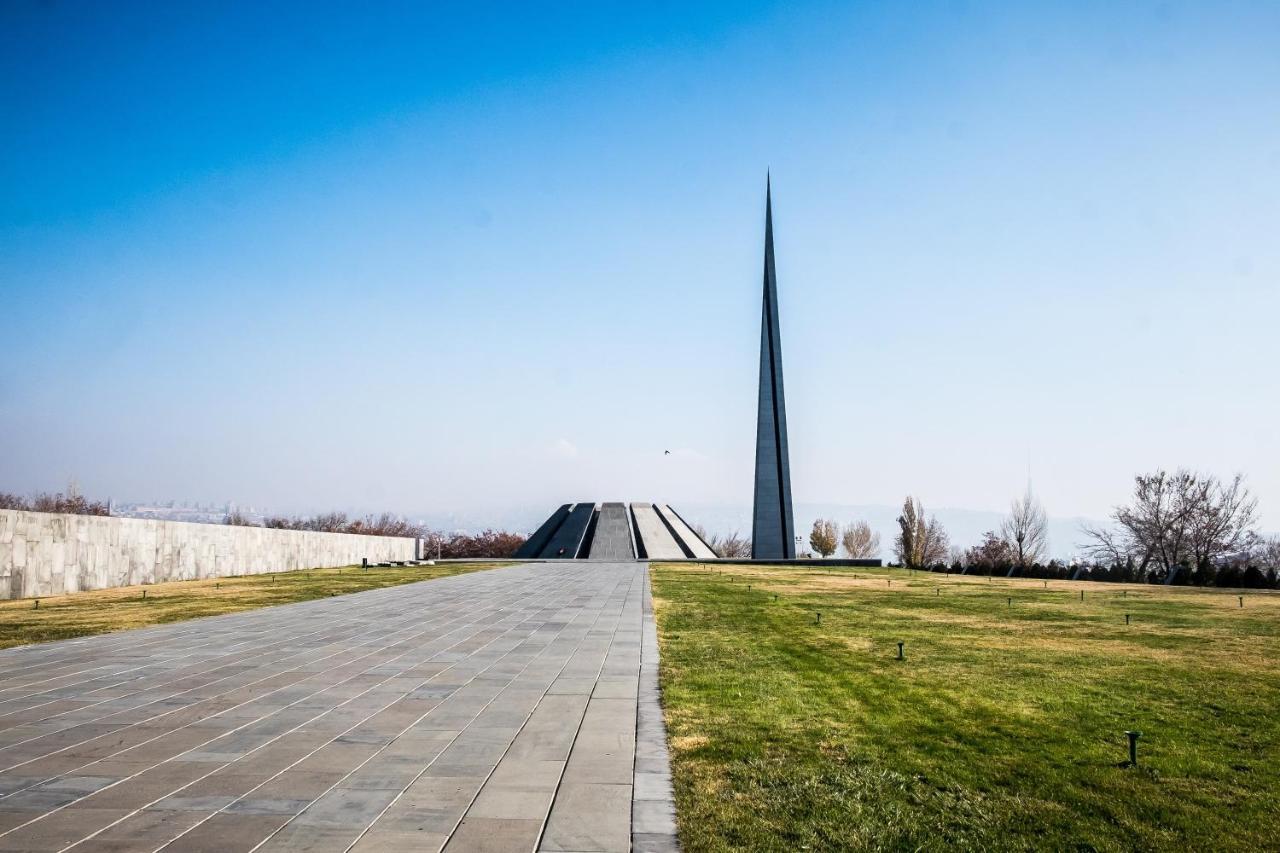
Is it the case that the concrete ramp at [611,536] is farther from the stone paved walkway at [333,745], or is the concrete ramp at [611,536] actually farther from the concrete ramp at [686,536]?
the stone paved walkway at [333,745]

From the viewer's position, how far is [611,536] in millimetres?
45875

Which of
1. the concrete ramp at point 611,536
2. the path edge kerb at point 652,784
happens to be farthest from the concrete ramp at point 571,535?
the path edge kerb at point 652,784

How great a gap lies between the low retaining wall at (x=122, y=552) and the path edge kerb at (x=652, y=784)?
1794 cm

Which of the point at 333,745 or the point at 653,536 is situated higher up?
the point at 333,745

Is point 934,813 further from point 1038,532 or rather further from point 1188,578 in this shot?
point 1038,532

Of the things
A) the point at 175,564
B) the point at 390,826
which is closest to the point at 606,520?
the point at 175,564

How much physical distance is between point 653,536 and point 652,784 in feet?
137

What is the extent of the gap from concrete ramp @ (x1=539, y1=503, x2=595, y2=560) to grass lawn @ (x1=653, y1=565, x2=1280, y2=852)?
31.3 meters

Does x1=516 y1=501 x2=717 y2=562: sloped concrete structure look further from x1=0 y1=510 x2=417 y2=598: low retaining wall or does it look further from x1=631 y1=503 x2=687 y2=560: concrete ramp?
x1=0 y1=510 x2=417 y2=598: low retaining wall

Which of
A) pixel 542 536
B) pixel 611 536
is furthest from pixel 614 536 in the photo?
pixel 542 536

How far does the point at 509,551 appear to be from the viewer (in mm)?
60250

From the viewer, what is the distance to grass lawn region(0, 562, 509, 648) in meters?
12.3

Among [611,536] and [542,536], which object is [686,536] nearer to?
[611,536]

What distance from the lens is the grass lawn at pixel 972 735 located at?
4117 millimetres
